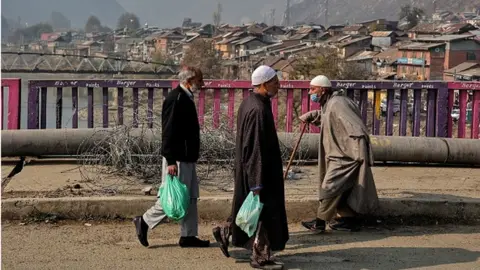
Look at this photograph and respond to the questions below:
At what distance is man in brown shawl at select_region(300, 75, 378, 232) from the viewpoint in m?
→ 6.54

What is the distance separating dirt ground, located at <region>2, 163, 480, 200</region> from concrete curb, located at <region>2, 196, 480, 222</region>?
0.73 feet

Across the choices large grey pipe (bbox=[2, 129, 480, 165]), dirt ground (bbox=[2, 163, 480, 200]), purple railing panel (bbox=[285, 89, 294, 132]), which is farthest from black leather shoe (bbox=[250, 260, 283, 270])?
purple railing panel (bbox=[285, 89, 294, 132])

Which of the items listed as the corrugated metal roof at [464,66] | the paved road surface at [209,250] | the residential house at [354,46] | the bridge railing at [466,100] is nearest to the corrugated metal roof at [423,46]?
the corrugated metal roof at [464,66]

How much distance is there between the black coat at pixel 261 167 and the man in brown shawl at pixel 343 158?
1035mm

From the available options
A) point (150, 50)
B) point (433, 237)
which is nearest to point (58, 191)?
point (433, 237)

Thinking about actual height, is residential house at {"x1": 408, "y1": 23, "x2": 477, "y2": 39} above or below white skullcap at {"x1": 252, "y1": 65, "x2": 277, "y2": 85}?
above

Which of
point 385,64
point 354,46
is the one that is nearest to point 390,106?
point 385,64

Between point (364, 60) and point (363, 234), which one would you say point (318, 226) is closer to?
point (363, 234)

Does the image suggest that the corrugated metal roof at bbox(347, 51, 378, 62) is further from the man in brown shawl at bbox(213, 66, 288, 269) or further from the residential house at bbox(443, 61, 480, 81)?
the man in brown shawl at bbox(213, 66, 288, 269)

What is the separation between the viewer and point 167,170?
5996 mm

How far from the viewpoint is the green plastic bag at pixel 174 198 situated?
5934 millimetres

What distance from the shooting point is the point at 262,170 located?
5461 mm

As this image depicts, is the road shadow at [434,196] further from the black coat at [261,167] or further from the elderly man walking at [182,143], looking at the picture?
the elderly man walking at [182,143]

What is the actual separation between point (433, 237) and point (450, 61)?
7314 centimetres
